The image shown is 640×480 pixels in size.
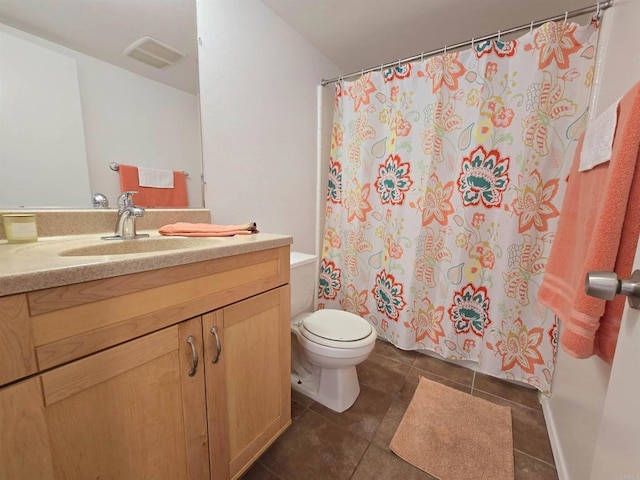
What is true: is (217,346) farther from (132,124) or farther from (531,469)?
(531,469)

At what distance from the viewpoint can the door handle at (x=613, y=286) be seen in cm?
39

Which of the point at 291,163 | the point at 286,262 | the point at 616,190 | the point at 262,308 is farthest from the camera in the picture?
the point at 291,163

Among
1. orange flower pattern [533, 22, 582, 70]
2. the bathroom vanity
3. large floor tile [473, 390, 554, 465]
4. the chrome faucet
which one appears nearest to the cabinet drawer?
the bathroom vanity

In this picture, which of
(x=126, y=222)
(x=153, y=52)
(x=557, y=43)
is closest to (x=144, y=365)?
(x=126, y=222)

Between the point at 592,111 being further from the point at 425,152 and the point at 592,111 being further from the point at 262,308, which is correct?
the point at 262,308

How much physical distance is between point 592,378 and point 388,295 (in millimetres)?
1043

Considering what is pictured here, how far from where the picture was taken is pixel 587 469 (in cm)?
82

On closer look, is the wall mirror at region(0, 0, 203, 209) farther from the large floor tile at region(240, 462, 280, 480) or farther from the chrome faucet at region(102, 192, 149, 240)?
the large floor tile at region(240, 462, 280, 480)

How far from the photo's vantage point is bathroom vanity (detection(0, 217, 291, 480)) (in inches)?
18.7

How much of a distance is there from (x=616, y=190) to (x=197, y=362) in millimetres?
1143

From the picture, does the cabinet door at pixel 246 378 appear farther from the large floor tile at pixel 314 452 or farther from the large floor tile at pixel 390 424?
the large floor tile at pixel 390 424

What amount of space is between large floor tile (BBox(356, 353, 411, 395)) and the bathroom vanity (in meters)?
0.72

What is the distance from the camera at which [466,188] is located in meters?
1.49

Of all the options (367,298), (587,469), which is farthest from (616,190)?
(367,298)
